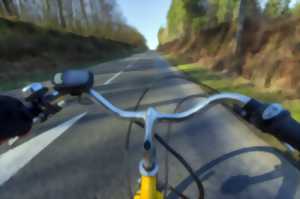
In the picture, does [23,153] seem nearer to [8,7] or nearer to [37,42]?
[37,42]

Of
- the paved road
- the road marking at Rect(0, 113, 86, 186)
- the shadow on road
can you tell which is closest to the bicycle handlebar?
the paved road

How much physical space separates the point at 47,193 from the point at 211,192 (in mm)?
1749

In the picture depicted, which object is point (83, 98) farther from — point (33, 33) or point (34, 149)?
point (33, 33)

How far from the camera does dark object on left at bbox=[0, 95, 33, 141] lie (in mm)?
1032

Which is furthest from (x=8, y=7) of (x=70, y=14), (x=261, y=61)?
(x=261, y=61)

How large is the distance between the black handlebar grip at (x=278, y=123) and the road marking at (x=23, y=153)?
302cm

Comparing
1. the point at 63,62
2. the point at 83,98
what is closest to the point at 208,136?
the point at 83,98

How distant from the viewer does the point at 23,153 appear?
393cm

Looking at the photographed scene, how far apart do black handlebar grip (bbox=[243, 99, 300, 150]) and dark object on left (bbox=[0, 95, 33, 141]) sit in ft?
3.25

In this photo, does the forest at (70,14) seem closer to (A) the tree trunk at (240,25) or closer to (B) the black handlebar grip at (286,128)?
(A) the tree trunk at (240,25)

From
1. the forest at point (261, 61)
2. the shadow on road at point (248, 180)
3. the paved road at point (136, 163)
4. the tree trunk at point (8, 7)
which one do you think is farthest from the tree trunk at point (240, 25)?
the tree trunk at point (8, 7)

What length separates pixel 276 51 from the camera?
40.3 ft

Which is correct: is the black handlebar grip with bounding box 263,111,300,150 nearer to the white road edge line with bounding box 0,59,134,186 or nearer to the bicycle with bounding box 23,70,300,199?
the bicycle with bounding box 23,70,300,199

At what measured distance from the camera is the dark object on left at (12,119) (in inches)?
40.6
